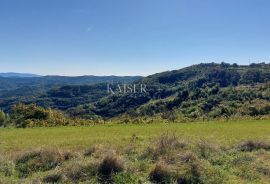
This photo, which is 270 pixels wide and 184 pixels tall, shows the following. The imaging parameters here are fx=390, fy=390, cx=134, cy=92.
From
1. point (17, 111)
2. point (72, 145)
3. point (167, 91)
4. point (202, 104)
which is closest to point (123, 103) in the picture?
point (167, 91)

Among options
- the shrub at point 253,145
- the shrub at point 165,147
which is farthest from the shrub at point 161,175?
the shrub at point 253,145

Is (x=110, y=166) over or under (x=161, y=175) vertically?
over

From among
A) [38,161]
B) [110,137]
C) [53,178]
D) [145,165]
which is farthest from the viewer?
[110,137]

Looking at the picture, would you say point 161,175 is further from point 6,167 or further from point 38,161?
point 6,167

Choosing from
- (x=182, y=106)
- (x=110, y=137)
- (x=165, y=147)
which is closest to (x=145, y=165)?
(x=165, y=147)

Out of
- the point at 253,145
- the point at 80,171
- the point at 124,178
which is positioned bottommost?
the point at 124,178

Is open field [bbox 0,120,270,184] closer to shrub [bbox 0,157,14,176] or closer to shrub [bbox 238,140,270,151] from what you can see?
shrub [bbox 0,157,14,176]

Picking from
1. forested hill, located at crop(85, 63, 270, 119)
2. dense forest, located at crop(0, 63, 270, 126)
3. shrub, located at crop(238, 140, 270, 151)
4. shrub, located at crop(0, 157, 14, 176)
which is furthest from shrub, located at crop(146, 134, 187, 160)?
forested hill, located at crop(85, 63, 270, 119)

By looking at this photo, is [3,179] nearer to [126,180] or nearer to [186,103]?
[126,180]

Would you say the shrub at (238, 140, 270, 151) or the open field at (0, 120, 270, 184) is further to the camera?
the shrub at (238, 140, 270, 151)

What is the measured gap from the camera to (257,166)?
13.2m

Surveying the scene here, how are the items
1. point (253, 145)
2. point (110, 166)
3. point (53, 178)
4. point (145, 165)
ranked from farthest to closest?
point (253, 145)
point (145, 165)
point (110, 166)
point (53, 178)

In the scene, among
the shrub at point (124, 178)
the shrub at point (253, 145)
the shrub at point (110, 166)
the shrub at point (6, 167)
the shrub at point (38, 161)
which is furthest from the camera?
the shrub at point (253, 145)

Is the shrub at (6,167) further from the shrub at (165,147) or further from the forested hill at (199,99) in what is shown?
the forested hill at (199,99)
